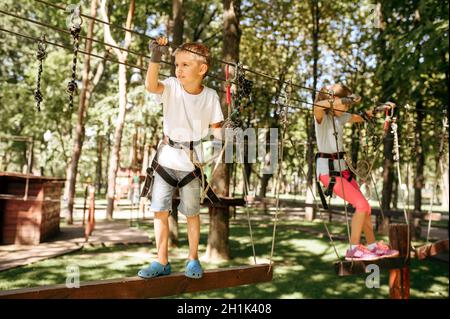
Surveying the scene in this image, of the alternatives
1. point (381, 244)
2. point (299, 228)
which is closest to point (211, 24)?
point (299, 228)

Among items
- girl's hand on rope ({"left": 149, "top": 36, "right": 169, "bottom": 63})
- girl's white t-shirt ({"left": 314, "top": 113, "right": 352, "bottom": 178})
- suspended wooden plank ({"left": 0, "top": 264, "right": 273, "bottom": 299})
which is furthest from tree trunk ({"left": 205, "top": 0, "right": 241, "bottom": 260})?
girl's hand on rope ({"left": 149, "top": 36, "right": 169, "bottom": 63})

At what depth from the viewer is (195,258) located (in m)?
3.15

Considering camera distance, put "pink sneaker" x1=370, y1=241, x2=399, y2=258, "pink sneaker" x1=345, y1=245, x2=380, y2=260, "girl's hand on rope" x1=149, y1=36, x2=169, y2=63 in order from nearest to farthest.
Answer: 1. "girl's hand on rope" x1=149, y1=36, x2=169, y2=63
2. "pink sneaker" x1=345, y1=245, x2=380, y2=260
3. "pink sneaker" x1=370, y1=241, x2=399, y2=258

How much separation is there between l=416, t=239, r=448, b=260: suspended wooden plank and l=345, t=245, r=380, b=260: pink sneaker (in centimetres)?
210

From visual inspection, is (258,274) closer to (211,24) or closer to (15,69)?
(211,24)

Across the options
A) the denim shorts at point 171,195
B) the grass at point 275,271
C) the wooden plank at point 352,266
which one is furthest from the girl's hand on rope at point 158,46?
the grass at point 275,271

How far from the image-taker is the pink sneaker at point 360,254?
15.0ft

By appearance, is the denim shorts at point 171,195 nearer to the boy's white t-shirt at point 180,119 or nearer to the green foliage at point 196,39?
the boy's white t-shirt at point 180,119

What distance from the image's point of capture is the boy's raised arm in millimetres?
2535

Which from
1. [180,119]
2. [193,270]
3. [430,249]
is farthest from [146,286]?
[430,249]

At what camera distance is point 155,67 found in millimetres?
2678

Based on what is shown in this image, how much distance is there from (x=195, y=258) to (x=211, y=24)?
21.3 metres

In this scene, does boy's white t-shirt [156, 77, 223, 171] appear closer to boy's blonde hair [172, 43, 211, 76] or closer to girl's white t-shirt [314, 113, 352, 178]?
boy's blonde hair [172, 43, 211, 76]
